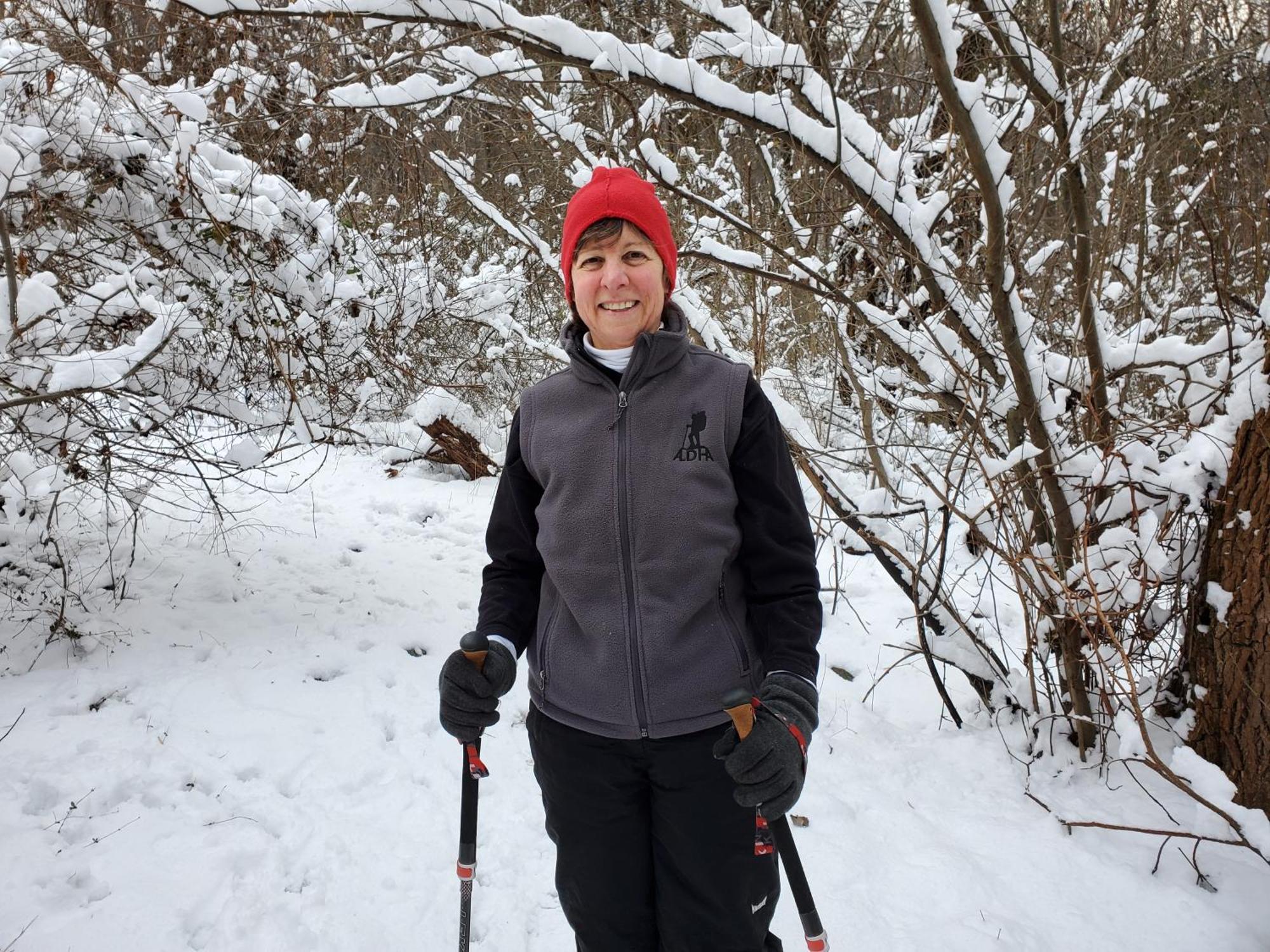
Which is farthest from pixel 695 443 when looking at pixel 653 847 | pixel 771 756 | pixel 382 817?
pixel 382 817

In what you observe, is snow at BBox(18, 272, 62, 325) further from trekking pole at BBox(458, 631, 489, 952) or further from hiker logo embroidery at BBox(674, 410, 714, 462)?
hiker logo embroidery at BBox(674, 410, 714, 462)

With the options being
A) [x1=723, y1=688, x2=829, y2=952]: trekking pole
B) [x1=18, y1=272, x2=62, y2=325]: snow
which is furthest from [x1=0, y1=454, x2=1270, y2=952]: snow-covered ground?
[x1=18, y1=272, x2=62, y2=325]: snow

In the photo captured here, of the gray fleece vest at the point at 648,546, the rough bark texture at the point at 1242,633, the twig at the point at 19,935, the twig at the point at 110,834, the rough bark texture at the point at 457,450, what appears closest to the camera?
the gray fleece vest at the point at 648,546

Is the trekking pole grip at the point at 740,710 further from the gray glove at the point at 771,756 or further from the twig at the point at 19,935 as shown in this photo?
the twig at the point at 19,935

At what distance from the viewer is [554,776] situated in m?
1.53

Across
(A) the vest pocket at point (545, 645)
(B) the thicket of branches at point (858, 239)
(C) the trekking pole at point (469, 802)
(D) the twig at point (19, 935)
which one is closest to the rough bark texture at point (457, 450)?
(B) the thicket of branches at point (858, 239)

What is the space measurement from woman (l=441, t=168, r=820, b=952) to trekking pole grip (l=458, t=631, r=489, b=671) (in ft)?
0.10

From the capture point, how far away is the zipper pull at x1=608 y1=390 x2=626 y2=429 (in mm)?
1478

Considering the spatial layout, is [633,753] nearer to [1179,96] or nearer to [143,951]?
[143,951]

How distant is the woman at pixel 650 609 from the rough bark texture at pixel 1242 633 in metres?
1.47

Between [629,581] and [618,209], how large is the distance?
0.76 meters

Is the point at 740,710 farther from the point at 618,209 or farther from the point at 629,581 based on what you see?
the point at 618,209

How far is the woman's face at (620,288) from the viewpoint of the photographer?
1472 millimetres

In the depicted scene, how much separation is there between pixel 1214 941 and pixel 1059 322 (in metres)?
2.28
